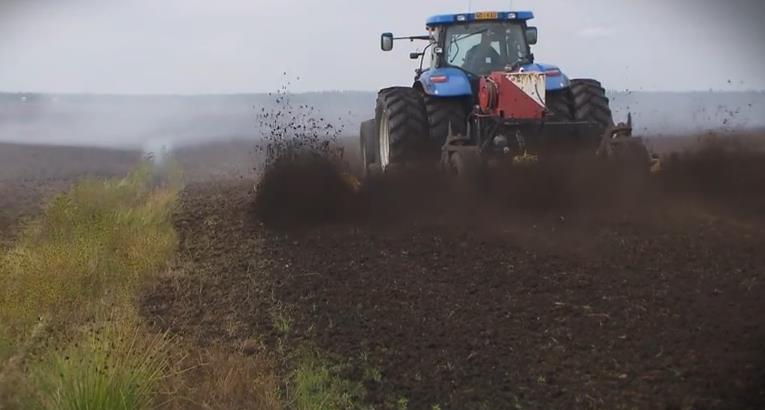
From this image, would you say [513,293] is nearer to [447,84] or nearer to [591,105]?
[447,84]

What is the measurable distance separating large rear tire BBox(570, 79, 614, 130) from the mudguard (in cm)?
121

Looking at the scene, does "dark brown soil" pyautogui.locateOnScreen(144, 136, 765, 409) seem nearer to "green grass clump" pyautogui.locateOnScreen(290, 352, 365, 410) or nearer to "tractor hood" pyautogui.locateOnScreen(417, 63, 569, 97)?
"green grass clump" pyautogui.locateOnScreen(290, 352, 365, 410)

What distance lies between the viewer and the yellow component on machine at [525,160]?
29.7 ft

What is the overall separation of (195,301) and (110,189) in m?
5.59

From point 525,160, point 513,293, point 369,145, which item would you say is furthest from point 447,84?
point 513,293

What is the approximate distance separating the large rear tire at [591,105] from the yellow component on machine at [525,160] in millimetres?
937

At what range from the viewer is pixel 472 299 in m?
5.92

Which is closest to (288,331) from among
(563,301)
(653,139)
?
(563,301)

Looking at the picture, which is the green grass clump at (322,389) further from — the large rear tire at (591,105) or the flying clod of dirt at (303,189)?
the large rear tire at (591,105)

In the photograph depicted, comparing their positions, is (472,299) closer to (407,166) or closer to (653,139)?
(407,166)

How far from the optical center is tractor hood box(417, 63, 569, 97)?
383 inches

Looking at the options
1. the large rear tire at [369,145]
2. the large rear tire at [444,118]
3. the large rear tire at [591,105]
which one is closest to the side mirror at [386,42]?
the large rear tire at [444,118]

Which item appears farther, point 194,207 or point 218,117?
point 218,117

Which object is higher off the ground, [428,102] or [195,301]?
[428,102]
